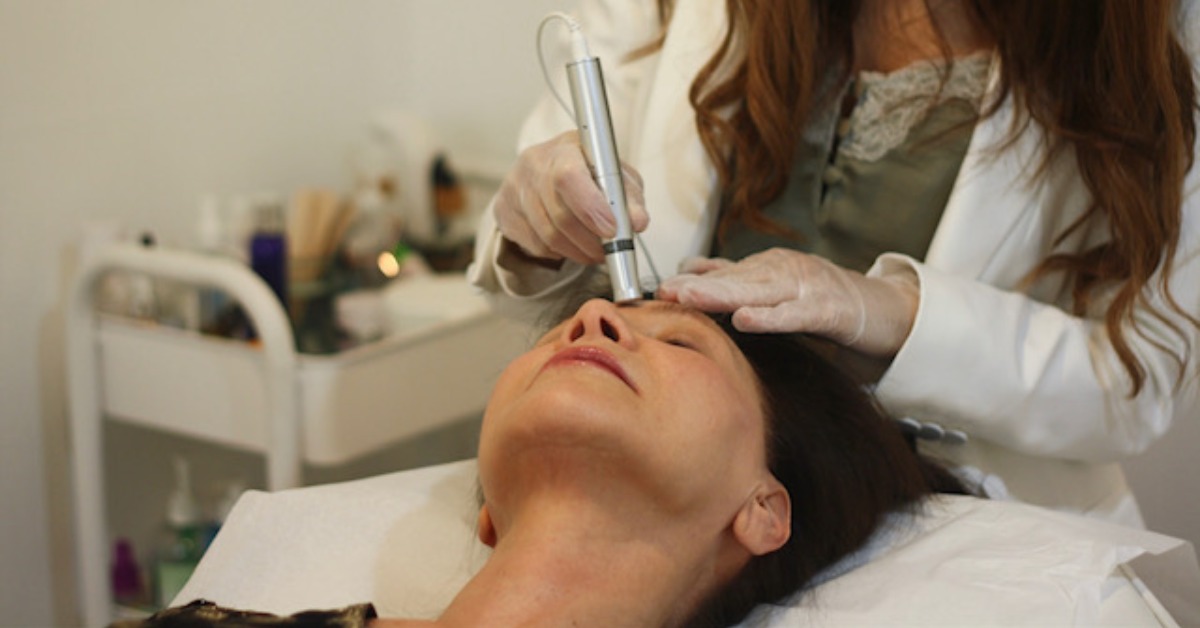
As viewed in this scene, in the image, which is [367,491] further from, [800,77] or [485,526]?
[800,77]

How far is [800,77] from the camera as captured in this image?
125 cm

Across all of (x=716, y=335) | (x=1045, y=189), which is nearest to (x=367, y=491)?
(x=716, y=335)

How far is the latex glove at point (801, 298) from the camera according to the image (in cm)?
102

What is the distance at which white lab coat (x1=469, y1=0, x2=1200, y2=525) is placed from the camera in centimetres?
110

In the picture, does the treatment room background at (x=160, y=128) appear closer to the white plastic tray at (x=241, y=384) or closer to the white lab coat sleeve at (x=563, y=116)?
the white plastic tray at (x=241, y=384)

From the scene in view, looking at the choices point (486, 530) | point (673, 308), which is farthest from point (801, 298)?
point (486, 530)

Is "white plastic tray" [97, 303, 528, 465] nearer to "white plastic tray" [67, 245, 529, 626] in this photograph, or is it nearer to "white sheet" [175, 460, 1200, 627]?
"white plastic tray" [67, 245, 529, 626]

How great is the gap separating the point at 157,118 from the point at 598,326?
1076mm

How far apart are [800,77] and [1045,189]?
25 centimetres

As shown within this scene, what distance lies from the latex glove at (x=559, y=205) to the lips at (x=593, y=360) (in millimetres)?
108

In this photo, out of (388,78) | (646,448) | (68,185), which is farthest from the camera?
(388,78)

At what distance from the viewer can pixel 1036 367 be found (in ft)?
3.68

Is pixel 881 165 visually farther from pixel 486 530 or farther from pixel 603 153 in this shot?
pixel 486 530

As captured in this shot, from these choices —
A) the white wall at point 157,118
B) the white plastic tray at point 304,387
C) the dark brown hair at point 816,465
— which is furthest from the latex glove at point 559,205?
the white wall at point 157,118
